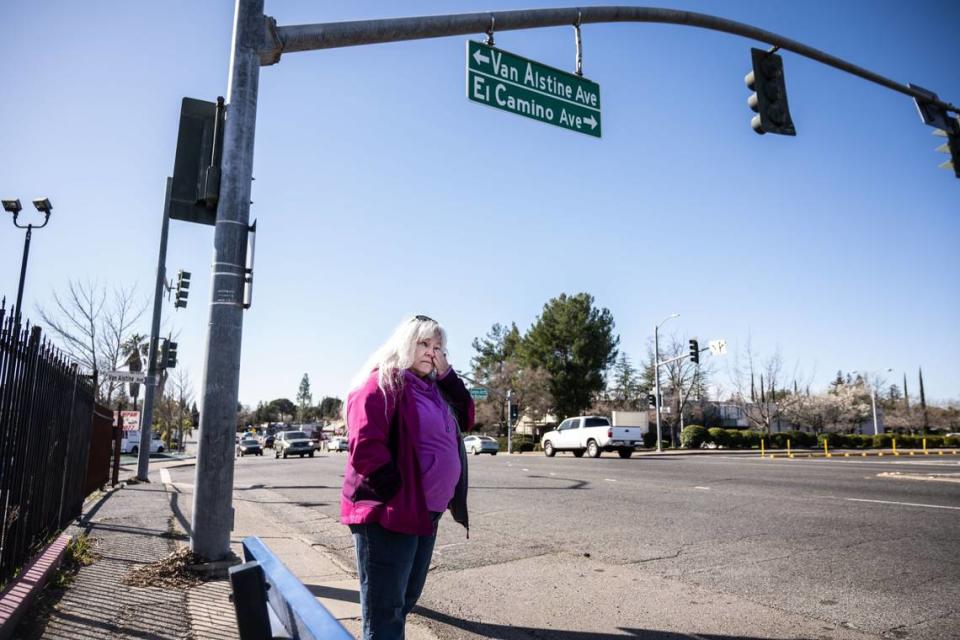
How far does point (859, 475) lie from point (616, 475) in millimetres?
5554

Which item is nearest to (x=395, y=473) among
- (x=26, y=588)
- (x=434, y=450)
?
(x=434, y=450)

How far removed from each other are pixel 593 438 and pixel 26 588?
2552 cm

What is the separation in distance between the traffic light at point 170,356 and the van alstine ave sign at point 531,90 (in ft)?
41.8

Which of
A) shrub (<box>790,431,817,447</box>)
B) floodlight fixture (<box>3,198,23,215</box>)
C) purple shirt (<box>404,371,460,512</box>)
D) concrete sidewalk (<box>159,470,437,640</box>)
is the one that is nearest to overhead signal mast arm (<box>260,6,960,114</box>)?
purple shirt (<box>404,371,460,512</box>)

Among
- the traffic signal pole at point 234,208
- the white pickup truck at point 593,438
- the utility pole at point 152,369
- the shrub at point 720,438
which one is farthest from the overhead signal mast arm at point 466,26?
the shrub at point 720,438

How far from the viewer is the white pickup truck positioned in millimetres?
26578

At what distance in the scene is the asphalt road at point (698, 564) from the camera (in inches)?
161

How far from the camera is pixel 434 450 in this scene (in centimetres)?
268

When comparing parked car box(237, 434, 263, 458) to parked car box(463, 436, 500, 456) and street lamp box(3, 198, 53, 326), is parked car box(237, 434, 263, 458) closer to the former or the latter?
parked car box(463, 436, 500, 456)

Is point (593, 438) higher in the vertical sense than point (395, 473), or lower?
lower

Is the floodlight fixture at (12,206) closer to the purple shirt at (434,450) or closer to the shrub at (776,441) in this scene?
the purple shirt at (434,450)

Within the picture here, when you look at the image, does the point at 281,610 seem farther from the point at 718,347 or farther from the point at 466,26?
the point at 718,347

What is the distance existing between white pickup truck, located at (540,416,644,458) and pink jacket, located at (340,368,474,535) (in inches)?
988

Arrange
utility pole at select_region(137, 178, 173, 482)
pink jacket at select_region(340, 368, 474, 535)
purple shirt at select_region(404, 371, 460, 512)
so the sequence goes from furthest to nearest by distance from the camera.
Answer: utility pole at select_region(137, 178, 173, 482) < purple shirt at select_region(404, 371, 460, 512) < pink jacket at select_region(340, 368, 474, 535)
